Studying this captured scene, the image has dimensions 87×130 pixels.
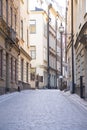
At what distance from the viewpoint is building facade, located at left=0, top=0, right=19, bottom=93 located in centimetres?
3031

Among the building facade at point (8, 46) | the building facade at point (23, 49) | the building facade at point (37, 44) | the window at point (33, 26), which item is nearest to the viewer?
the building facade at point (8, 46)

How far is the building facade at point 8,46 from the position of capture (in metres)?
30.3

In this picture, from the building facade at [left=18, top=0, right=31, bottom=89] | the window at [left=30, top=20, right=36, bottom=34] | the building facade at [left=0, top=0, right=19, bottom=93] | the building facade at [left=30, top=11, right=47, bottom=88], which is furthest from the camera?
the window at [left=30, top=20, right=36, bottom=34]

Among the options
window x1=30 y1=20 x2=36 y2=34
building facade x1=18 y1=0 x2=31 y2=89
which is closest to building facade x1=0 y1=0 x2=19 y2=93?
building facade x1=18 y1=0 x2=31 y2=89

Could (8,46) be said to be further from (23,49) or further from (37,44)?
(37,44)

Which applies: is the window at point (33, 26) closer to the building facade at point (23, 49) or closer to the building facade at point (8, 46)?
the building facade at point (23, 49)

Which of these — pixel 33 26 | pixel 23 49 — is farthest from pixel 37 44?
pixel 23 49

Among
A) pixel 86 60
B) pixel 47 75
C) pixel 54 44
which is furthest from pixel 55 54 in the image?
pixel 86 60

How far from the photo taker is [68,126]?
11.4 meters

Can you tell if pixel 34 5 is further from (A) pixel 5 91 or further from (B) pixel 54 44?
(A) pixel 5 91

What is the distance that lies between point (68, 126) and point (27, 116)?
2.81m

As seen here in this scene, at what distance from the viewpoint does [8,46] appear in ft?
110

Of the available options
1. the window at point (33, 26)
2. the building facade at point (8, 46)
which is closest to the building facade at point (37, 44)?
the window at point (33, 26)

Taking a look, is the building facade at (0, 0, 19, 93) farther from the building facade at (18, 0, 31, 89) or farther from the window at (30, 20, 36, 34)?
the window at (30, 20, 36, 34)
